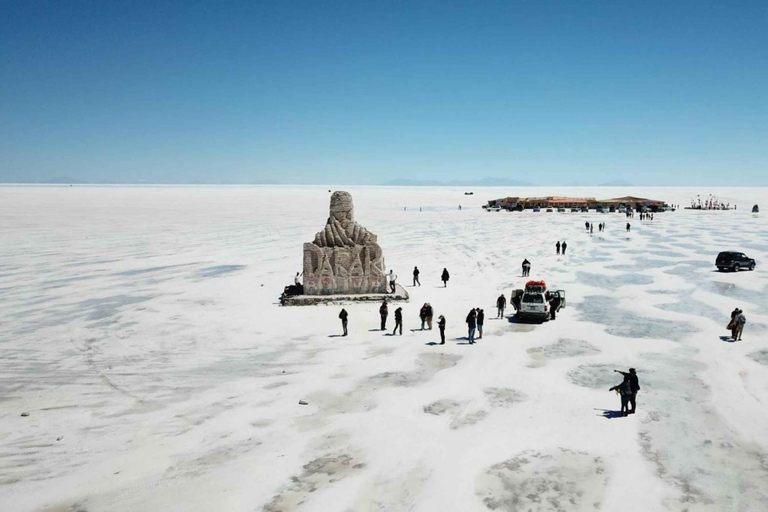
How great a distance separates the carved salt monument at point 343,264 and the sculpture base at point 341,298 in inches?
14.7

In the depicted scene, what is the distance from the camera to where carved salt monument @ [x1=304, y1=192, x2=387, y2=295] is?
21.8m

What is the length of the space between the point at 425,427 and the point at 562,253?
88.7 feet

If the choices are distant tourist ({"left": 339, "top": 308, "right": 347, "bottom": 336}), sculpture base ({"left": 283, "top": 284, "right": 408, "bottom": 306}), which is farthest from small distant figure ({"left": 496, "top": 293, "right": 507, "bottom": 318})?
distant tourist ({"left": 339, "top": 308, "right": 347, "bottom": 336})

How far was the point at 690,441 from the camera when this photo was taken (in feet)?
32.6

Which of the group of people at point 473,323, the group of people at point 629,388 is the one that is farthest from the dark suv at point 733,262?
the group of people at point 629,388

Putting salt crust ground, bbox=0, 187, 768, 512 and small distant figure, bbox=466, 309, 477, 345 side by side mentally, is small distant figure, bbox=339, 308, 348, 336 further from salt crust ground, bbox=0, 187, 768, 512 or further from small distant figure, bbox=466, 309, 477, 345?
small distant figure, bbox=466, 309, 477, 345

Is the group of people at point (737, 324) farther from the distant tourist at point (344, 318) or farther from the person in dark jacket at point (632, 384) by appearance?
the distant tourist at point (344, 318)

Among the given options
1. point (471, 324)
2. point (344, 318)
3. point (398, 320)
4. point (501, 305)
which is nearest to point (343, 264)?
point (344, 318)

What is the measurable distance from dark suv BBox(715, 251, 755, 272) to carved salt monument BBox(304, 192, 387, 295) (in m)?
18.4

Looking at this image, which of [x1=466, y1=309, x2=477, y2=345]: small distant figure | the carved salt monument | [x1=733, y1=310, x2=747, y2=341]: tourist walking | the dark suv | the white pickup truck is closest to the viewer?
[x1=733, y1=310, x2=747, y2=341]: tourist walking

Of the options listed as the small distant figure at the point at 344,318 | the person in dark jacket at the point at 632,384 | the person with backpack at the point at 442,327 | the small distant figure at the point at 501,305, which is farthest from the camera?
the small distant figure at the point at 501,305

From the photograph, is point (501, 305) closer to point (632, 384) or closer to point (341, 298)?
point (341, 298)

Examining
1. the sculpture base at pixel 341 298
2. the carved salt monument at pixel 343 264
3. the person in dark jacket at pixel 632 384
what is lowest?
the sculpture base at pixel 341 298

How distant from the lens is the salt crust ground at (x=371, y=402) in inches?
335
